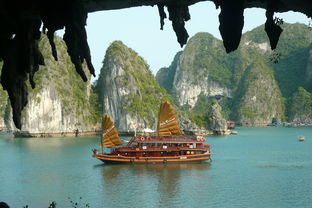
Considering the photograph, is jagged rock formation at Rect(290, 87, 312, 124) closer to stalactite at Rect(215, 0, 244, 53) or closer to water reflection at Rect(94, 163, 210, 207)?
water reflection at Rect(94, 163, 210, 207)

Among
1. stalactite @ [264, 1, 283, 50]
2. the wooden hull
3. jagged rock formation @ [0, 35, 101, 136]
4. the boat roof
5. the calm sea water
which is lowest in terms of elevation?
the calm sea water

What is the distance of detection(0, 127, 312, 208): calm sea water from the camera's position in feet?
88.5

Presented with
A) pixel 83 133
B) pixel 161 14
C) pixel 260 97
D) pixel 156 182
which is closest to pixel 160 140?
pixel 156 182

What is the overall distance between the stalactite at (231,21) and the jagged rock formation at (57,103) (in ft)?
264

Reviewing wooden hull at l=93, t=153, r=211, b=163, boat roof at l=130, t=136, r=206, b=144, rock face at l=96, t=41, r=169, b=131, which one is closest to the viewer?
wooden hull at l=93, t=153, r=211, b=163

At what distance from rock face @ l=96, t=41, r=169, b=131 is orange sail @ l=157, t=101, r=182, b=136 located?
41.4 meters

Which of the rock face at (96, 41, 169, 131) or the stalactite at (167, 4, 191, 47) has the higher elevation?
the rock face at (96, 41, 169, 131)

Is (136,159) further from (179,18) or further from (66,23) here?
Answer: (66,23)

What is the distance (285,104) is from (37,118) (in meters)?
109

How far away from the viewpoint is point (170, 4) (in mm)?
7520

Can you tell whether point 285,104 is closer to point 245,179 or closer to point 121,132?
point 121,132

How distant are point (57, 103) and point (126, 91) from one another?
1299 cm

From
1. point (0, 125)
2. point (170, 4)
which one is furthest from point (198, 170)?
point (0, 125)

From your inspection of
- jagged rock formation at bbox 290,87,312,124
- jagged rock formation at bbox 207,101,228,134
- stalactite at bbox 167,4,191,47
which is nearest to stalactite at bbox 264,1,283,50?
stalactite at bbox 167,4,191,47
